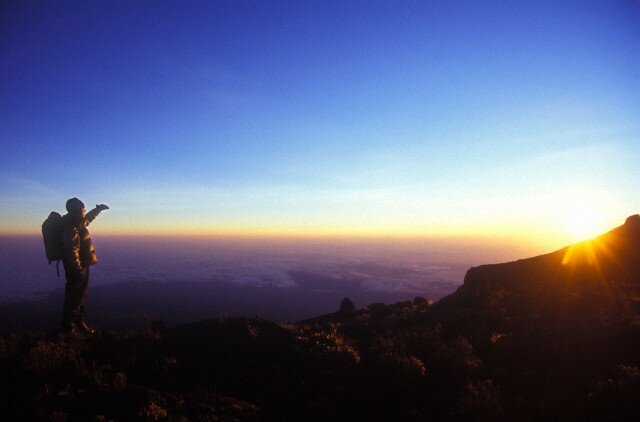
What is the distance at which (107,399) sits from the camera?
4.27m

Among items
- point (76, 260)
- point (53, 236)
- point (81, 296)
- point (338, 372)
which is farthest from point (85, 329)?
point (338, 372)

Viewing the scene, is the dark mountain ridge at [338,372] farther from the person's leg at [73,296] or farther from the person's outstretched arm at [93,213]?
the person's outstretched arm at [93,213]

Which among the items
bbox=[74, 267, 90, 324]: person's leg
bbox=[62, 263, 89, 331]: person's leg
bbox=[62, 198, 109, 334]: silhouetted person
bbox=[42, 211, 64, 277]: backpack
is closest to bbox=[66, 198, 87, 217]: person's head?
bbox=[62, 198, 109, 334]: silhouetted person

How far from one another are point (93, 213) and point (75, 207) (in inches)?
24.1

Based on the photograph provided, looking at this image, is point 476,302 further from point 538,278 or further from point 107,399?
point 107,399

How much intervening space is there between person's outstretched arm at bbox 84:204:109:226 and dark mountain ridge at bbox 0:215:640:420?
2.67 m

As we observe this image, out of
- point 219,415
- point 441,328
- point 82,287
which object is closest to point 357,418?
point 219,415

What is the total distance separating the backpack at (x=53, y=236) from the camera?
7195 mm

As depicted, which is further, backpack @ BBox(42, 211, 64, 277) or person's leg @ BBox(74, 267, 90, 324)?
person's leg @ BBox(74, 267, 90, 324)

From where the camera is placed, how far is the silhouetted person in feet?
23.5

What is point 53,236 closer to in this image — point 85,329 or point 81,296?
point 81,296

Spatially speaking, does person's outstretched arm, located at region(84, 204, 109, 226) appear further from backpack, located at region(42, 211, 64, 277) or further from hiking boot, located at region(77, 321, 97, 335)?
hiking boot, located at region(77, 321, 97, 335)

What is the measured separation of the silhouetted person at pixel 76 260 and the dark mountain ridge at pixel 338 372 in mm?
864

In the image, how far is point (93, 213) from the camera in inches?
311
